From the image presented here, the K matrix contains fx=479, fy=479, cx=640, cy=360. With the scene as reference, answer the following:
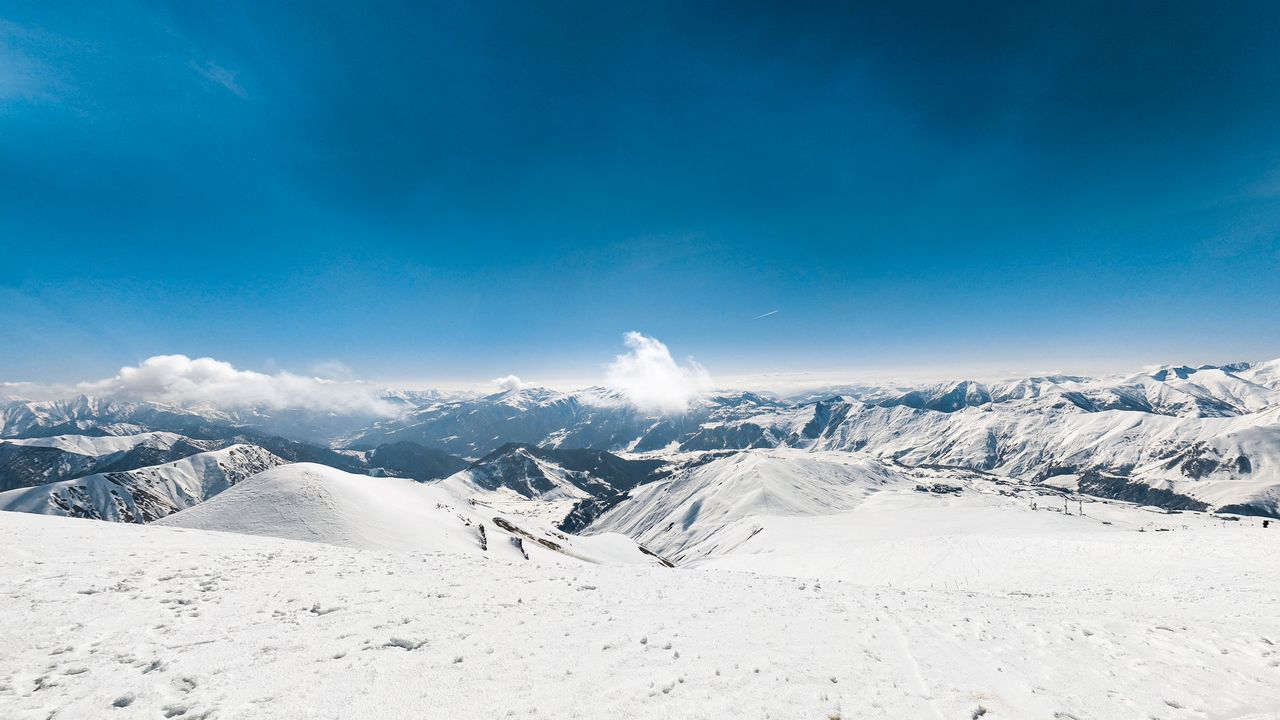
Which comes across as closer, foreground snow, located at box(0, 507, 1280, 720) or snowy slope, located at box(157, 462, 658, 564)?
foreground snow, located at box(0, 507, 1280, 720)

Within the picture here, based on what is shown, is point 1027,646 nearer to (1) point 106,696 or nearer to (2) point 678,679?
(2) point 678,679

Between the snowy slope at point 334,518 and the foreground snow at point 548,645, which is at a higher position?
the foreground snow at point 548,645

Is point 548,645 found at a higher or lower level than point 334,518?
higher

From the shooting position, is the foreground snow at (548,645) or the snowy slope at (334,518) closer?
the foreground snow at (548,645)

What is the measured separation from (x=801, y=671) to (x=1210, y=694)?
9512mm

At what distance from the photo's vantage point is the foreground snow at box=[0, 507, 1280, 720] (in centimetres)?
910

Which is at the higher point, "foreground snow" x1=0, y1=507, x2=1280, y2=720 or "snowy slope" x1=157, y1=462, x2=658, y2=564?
"foreground snow" x1=0, y1=507, x2=1280, y2=720

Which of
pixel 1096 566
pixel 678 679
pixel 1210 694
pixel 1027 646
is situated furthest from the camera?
pixel 1096 566

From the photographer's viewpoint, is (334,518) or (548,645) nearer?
(548,645)

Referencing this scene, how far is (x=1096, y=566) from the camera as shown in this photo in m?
33.8

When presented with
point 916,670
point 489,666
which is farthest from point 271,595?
point 916,670

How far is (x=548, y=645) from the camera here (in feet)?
39.9

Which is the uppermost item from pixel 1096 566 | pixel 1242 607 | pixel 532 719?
pixel 532 719

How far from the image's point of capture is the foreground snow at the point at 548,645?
910 cm
